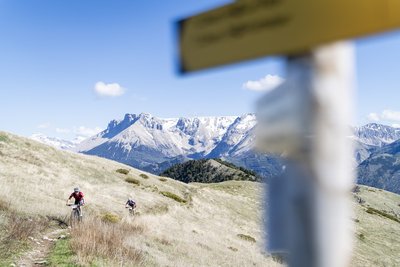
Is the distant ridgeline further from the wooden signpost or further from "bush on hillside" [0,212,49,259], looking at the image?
the wooden signpost

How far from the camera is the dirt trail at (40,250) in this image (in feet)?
41.8

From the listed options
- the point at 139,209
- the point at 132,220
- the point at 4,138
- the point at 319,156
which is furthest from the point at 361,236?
the point at 319,156

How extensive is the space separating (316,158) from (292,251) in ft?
1.44

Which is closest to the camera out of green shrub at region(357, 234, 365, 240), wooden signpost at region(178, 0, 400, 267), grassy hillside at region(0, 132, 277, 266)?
wooden signpost at region(178, 0, 400, 267)

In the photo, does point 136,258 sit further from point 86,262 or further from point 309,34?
point 309,34

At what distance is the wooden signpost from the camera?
194cm

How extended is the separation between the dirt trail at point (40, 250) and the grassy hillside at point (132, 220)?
0.86 ft

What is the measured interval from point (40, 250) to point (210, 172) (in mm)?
116827

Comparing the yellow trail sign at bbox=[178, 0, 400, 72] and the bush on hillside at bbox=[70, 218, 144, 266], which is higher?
the yellow trail sign at bbox=[178, 0, 400, 72]

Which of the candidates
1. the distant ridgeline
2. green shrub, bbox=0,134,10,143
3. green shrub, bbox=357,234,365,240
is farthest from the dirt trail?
the distant ridgeline

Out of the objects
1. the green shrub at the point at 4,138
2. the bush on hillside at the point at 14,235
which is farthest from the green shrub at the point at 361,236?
the bush on hillside at the point at 14,235

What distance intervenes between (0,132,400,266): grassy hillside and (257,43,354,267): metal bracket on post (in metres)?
11.2

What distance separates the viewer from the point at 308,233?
6.54 ft

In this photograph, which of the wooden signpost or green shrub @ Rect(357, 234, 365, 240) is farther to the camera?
green shrub @ Rect(357, 234, 365, 240)
